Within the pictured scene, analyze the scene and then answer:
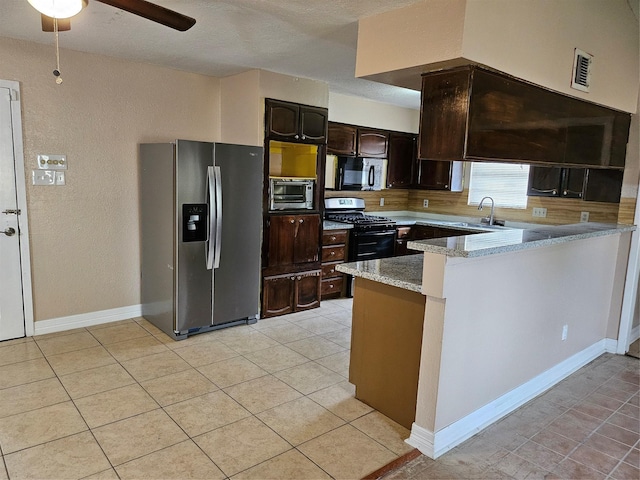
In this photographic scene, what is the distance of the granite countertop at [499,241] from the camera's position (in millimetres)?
2240

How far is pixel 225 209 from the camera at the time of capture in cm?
396

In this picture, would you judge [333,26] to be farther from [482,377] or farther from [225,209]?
[482,377]

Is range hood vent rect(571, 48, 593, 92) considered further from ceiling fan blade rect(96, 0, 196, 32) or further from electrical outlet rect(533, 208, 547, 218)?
ceiling fan blade rect(96, 0, 196, 32)

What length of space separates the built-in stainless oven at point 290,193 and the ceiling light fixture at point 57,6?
8.83 ft

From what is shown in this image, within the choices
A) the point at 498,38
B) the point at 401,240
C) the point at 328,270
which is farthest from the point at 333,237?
the point at 498,38

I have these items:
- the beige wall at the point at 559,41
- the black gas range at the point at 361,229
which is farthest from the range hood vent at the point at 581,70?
the black gas range at the point at 361,229

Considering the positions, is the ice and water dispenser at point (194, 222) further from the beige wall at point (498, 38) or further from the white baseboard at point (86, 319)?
the beige wall at point (498, 38)

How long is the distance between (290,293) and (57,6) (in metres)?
3.39

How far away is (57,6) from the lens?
1.74 metres

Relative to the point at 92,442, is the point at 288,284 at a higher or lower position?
higher

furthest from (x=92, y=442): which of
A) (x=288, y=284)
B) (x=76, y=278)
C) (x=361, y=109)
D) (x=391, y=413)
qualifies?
(x=361, y=109)

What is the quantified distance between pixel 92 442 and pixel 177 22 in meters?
2.22

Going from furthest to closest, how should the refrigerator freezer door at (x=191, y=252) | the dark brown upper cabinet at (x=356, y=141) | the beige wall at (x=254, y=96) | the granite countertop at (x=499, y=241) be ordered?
the dark brown upper cabinet at (x=356, y=141) → the beige wall at (x=254, y=96) → the refrigerator freezer door at (x=191, y=252) → the granite countertop at (x=499, y=241)

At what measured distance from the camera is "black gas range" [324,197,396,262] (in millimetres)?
5242
